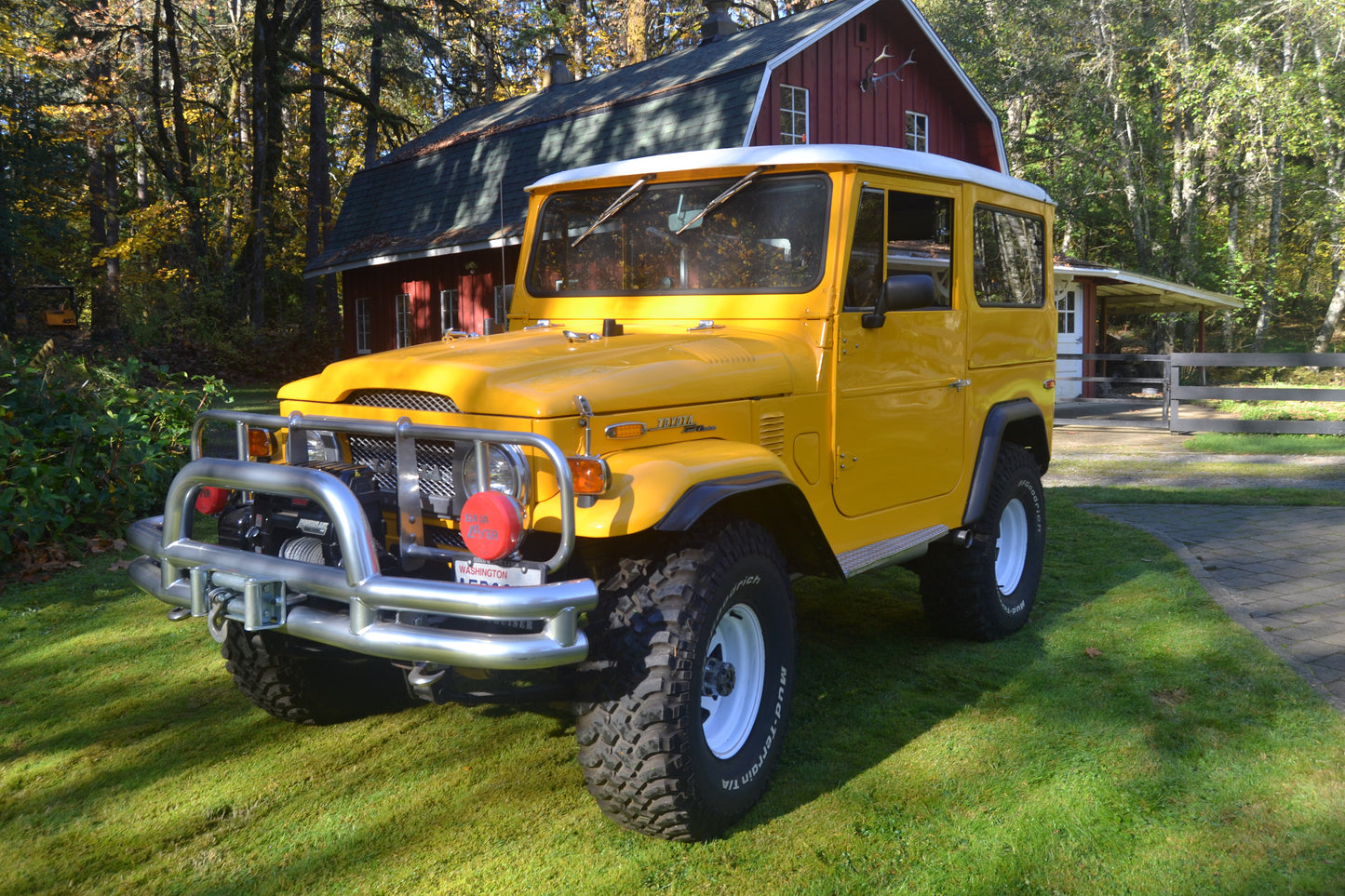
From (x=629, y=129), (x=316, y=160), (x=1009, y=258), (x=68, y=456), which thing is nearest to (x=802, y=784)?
(x=1009, y=258)

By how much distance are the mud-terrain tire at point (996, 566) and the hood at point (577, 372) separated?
1.53 meters

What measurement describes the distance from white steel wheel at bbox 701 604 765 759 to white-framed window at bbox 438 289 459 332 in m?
14.7

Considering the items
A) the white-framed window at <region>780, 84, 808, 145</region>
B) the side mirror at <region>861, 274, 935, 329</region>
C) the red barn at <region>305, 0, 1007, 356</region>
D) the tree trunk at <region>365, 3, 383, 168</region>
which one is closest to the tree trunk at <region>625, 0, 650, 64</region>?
the red barn at <region>305, 0, 1007, 356</region>

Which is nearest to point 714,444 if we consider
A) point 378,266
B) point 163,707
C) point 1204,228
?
point 163,707

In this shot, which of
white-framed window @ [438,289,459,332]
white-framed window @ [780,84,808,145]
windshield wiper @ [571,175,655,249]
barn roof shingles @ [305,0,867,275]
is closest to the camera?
windshield wiper @ [571,175,655,249]

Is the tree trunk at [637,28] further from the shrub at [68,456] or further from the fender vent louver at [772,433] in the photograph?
the fender vent louver at [772,433]

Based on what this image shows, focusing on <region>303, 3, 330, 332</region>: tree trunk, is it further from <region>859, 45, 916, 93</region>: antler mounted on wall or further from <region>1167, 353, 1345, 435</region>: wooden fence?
<region>1167, 353, 1345, 435</region>: wooden fence

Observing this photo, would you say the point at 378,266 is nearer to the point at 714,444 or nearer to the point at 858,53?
the point at 858,53

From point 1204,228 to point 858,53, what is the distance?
58.5 ft

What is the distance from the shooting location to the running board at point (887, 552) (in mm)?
3861

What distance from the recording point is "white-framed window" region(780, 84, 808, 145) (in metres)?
14.0

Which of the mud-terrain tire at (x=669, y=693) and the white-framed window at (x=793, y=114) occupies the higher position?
the white-framed window at (x=793, y=114)

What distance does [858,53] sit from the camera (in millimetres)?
15281

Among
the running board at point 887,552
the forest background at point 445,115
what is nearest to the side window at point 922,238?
the running board at point 887,552
